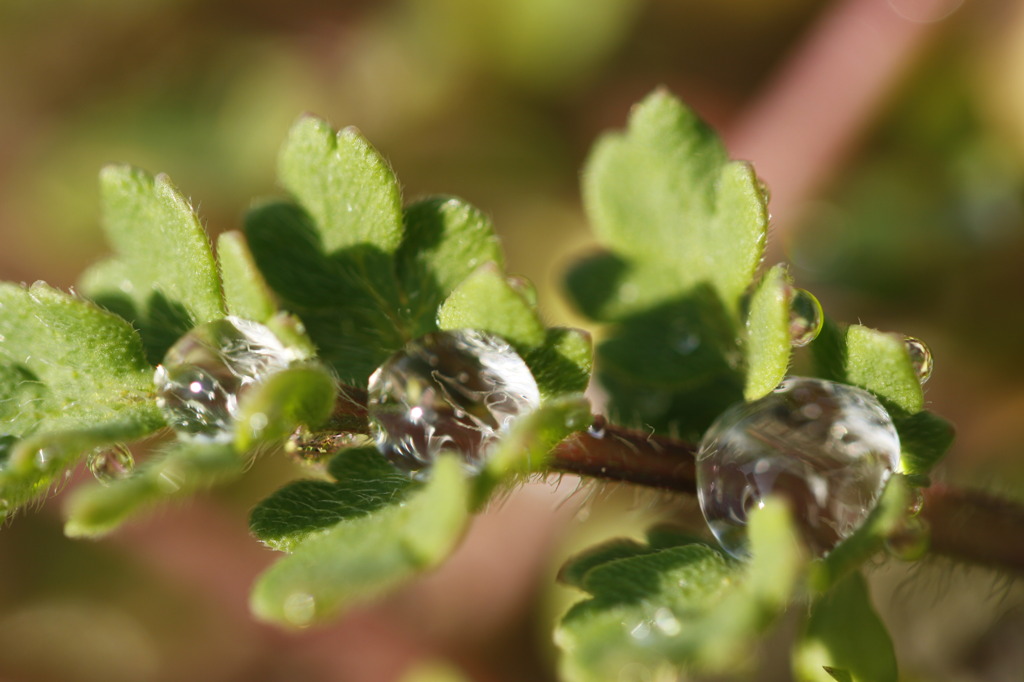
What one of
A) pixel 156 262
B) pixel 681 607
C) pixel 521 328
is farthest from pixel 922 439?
pixel 156 262

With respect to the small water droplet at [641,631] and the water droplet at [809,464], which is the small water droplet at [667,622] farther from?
the water droplet at [809,464]

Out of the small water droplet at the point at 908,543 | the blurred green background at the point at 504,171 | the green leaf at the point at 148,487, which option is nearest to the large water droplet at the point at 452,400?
the green leaf at the point at 148,487

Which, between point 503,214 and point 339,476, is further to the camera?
point 503,214

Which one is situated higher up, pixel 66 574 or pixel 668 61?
pixel 668 61

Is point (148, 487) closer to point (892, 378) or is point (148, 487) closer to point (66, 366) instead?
point (66, 366)

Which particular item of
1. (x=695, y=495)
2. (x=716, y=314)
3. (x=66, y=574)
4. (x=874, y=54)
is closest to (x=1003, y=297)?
(x=874, y=54)

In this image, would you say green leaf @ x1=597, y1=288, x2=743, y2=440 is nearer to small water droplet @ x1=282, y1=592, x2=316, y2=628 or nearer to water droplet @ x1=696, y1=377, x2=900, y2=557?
water droplet @ x1=696, y1=377, x2=900, y2=557

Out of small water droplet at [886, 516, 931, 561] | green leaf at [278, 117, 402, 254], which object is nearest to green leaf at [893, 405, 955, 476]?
small water droplet at [886, 516, 931, 561]

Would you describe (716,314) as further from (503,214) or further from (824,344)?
(503,214)
